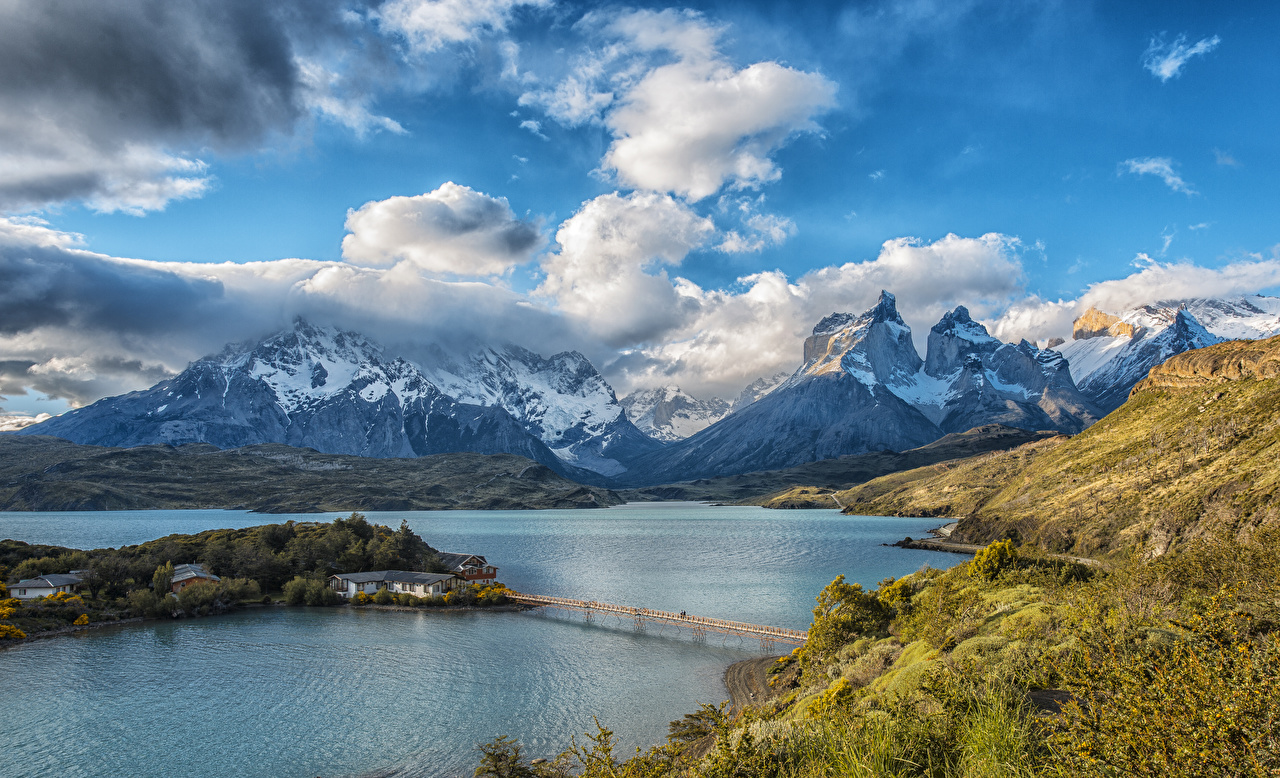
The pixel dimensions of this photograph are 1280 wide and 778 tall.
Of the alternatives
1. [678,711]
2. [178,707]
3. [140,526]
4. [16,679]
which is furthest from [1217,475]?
[140,526]

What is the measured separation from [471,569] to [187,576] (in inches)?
1394

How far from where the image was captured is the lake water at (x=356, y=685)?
123 feet

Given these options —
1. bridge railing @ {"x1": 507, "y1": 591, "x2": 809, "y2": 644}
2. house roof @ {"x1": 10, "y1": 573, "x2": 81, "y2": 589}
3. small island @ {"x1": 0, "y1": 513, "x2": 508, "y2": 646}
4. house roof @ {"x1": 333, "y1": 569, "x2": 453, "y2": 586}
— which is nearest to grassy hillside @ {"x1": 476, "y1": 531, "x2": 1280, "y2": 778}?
bridge railing @ {"x1": 507, "y1": 591, "x2": 809, "y2": 644}

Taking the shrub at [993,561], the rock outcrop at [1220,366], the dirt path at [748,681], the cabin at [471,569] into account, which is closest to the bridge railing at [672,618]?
the dirt path at [748,681]

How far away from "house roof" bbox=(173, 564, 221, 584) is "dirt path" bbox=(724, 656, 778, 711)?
7081 centimetres

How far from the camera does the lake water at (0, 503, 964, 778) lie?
37594mm

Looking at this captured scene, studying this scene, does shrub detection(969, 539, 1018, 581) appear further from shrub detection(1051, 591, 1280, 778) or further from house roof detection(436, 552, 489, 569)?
house roof detection(436, 552, 489, 569)

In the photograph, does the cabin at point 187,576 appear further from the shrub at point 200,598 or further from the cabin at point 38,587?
the cabin at point 38,587

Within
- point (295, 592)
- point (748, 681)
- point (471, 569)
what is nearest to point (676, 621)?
point (748, 681)

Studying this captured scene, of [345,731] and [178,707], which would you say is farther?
[178,707]

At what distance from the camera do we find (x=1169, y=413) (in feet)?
355

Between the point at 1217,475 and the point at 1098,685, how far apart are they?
8492cm

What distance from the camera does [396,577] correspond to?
288ft

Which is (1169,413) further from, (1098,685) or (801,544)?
(1098,685)
